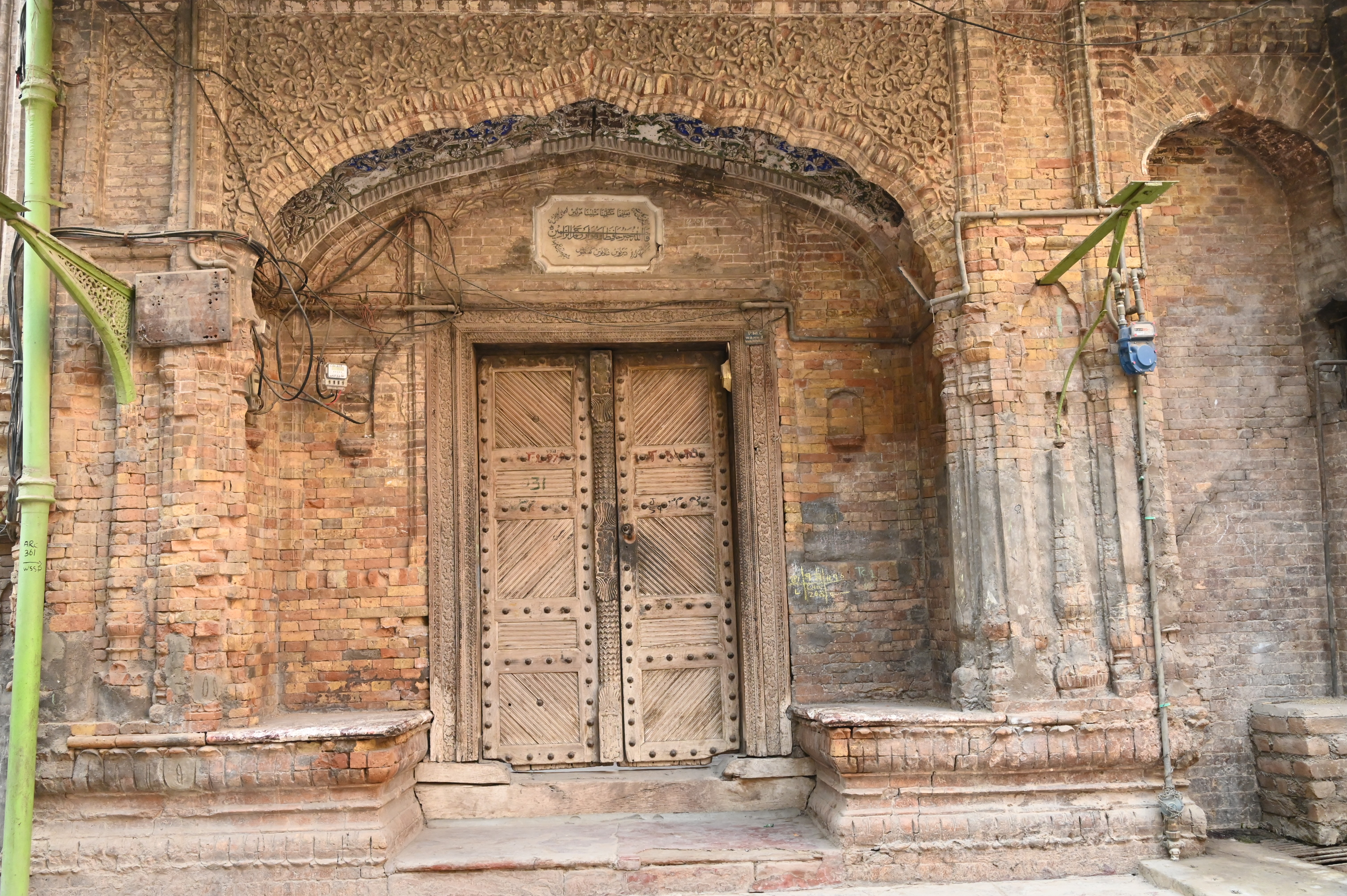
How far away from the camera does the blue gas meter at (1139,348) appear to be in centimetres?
583

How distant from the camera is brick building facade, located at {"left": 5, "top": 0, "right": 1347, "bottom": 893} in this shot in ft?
18.2

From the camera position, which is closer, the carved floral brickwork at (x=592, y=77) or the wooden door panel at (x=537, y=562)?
the carved floral brickwork at (x=592, y=77)

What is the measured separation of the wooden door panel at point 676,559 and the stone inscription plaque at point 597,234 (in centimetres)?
63

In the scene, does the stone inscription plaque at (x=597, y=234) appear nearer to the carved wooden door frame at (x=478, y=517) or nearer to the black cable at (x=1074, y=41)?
the carved wooden door frame at (x=478, y=517)

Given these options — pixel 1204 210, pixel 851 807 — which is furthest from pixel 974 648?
pixel 1204 210

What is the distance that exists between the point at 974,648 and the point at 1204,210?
10.6 ft

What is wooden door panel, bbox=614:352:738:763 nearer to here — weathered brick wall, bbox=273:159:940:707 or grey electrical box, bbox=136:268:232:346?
weathered brick wall, bbox=273:159:940:707

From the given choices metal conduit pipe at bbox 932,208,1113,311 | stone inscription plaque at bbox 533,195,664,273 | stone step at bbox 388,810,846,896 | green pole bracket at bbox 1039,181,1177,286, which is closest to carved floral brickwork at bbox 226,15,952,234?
metal conduit pipe at bbox 932,208,1113,311

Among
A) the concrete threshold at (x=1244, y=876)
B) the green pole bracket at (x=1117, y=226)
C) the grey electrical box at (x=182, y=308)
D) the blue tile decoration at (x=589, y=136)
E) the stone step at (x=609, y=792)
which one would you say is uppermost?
the blue tile decoration at (x=589, y=136)

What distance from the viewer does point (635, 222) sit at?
277 inches

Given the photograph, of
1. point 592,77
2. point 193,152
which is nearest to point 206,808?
point 193,152

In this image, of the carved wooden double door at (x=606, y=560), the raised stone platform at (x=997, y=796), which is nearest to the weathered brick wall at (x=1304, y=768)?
the raised stone platform at (x=997, y=796)

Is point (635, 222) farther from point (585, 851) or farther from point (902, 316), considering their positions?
point (585, 851)

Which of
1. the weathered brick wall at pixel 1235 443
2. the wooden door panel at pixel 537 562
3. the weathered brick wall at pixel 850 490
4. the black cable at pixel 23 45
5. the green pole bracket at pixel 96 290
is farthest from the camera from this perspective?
the wooden door panel at pixel 537 562
